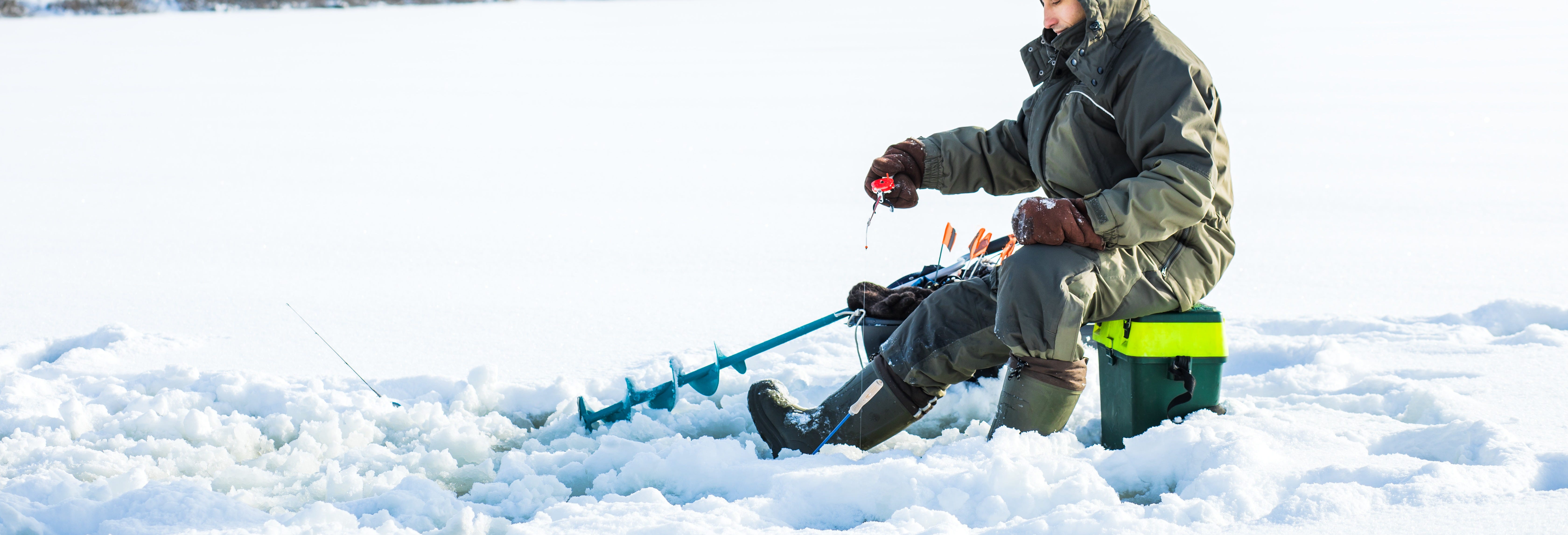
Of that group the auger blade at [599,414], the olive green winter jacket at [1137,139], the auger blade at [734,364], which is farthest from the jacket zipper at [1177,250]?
the auger blade at [599,414]

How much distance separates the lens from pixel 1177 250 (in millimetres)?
2512

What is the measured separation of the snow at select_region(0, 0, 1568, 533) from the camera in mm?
2320

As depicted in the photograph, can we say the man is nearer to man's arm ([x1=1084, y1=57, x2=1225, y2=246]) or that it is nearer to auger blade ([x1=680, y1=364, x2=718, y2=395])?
man's arm ([x1=1084, y1=57, x2=1225, y2=246])

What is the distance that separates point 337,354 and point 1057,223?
2.35 meters

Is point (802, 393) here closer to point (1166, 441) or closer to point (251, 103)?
point (1166, 441)

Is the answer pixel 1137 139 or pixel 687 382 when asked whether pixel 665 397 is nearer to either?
pixel 687 382

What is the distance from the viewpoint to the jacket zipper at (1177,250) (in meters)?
2.50

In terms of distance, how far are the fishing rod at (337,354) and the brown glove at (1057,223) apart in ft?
5.94

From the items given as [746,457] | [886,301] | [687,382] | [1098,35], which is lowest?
[746,457]

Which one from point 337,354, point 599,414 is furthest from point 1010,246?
point 337,354

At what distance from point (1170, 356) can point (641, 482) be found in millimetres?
1255

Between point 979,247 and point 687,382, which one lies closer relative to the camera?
point 687,382

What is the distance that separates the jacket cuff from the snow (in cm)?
66

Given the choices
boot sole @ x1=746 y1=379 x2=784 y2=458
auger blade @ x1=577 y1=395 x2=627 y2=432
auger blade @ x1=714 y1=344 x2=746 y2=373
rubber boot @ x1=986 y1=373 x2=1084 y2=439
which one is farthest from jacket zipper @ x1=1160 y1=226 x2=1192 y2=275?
auger blade @ x1=577 y1=395 x2=627 y2=432
